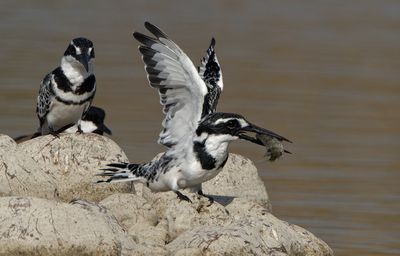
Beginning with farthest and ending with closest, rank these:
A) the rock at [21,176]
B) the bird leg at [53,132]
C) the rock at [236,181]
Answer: the bird leg at [53,132]
the rock at [236,181]
the rock at [21,176]

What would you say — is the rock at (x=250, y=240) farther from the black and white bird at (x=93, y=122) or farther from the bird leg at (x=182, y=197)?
the black and white bird at (x=93, y=122)

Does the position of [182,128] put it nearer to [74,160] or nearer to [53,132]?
[74,160]

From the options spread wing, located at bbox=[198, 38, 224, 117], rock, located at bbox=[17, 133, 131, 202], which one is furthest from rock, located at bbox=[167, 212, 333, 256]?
rock, located at bbox=[17, 133, 131, 202]

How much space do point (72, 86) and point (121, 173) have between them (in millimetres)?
1348

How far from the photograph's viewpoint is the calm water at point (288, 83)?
13.4 metres

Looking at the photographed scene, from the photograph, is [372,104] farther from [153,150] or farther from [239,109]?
[153,150]

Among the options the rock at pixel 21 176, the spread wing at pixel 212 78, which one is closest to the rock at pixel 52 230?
the rock at pixel 21 176

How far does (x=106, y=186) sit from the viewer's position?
11.8m

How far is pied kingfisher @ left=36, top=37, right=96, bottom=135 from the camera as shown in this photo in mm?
12594

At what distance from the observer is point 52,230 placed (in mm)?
9602

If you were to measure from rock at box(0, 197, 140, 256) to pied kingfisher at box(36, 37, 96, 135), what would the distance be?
281cm

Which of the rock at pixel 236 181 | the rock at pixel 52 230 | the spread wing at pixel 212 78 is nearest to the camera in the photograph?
the rock at pixel 52 230

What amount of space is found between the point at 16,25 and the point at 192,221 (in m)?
14.0

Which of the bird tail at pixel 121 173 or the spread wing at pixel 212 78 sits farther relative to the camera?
the spread wing at pixel 212 78
